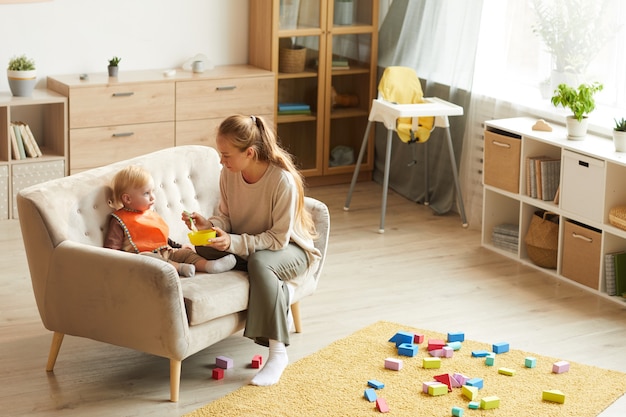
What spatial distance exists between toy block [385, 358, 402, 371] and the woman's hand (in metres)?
0.75

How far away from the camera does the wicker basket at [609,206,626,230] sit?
175 inches

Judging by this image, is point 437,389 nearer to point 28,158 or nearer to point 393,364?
point 393,364

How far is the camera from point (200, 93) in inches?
232

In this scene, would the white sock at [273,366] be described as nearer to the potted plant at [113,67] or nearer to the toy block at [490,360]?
the toy block at [490,360]

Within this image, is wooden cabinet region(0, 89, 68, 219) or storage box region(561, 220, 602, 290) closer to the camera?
storage box region(561, 220, 602, 290)

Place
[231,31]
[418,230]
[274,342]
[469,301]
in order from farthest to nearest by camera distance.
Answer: [231,31] < [418,230] < [469,301] < [274,342]

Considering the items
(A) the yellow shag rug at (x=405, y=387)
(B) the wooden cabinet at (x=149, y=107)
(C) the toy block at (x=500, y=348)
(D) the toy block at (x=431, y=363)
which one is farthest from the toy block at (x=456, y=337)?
(B) the wooden cabinet at (x=149, y=107)

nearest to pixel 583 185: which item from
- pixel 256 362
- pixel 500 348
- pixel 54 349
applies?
pixel 500 348

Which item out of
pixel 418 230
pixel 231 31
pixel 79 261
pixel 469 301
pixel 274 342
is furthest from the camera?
pixel 231 31

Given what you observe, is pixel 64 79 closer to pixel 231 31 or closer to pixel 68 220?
pixel 231 31

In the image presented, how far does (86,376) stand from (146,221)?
61 cm

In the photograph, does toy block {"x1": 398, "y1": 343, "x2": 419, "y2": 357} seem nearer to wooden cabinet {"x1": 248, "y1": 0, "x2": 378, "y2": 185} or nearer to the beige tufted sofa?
the beige tufted sofa

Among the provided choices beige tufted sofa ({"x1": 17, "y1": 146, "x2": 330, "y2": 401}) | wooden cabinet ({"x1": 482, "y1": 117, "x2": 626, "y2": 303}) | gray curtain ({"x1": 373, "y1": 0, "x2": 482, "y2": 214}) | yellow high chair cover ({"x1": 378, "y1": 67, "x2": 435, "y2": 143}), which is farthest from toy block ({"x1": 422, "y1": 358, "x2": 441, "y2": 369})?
gray curtain ({"x1": 373, "y1": 0, "x2": 482, "y2": 214})

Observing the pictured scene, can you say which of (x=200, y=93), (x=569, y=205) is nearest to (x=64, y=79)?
(x=200, y=93)
